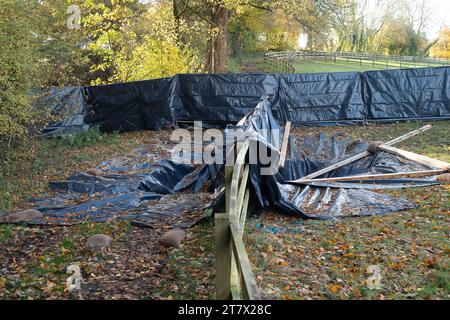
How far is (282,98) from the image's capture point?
1495cm

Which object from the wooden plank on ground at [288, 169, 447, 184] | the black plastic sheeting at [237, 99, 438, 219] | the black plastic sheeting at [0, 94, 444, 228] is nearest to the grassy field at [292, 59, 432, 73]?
the black plastic sheeting at [237, 99, 438, 219]

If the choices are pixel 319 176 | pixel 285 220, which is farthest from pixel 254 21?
pixel 285 220

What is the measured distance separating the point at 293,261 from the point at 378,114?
36.0 feet

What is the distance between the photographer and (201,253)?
5.45 m

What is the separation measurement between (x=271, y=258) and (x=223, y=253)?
4.97 feet

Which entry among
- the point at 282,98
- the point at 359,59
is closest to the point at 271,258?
the point at 282,98

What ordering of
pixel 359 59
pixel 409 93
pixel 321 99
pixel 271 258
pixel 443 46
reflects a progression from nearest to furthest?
pixel 271 258 < pixel 409 93 < pixel 321 99 < pixel 359 59 < pixel 443 46

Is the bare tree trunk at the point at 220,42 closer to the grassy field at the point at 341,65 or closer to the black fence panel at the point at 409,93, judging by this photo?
the black fence panel at the point at 409,93

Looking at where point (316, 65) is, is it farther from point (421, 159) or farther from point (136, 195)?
point (136, 195)

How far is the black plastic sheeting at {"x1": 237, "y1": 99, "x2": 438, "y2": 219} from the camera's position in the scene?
21.6 ft

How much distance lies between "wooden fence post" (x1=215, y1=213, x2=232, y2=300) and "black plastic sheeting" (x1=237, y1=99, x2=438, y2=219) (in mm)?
2904

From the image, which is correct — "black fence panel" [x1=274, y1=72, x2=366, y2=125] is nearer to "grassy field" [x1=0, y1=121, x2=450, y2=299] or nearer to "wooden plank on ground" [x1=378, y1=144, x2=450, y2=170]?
"wooden plank on ground" [x1=378, y1=144, x2=450, y2=170]

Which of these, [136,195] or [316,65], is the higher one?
[316,65]

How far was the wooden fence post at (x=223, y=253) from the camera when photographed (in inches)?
143
